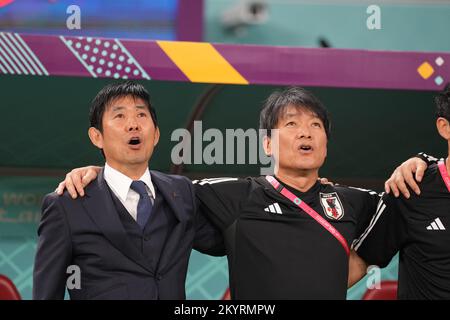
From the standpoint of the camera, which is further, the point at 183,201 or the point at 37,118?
the point at 37,118

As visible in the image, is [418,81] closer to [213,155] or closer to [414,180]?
[414,180]

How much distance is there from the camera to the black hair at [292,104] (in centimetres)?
266

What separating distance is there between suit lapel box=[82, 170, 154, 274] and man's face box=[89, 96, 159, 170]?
17 cm

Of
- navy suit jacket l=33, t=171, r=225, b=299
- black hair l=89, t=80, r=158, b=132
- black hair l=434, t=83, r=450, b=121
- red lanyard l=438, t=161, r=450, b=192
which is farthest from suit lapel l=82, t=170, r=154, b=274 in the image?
black hair l=434, t=83, r=450, b=121

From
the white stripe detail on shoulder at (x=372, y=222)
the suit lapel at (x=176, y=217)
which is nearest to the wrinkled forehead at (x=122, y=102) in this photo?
the suit lapel at (x=176, y=217)

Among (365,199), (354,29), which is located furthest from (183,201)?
(354,29)

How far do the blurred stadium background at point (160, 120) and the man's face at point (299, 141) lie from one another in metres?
1.04

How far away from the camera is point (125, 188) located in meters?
2.49

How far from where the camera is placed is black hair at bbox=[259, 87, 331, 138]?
266 centimetres

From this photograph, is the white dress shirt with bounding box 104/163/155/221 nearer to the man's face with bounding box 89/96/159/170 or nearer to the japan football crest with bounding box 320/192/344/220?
the man's face with bounding box 89/96/159/170

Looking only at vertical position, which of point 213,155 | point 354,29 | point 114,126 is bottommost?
point 114,126

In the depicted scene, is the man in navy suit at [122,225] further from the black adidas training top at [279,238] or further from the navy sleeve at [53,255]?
the black adidas training top at [279,238]

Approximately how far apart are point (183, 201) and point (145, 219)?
0.56ft

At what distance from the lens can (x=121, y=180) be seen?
2.51 metres
